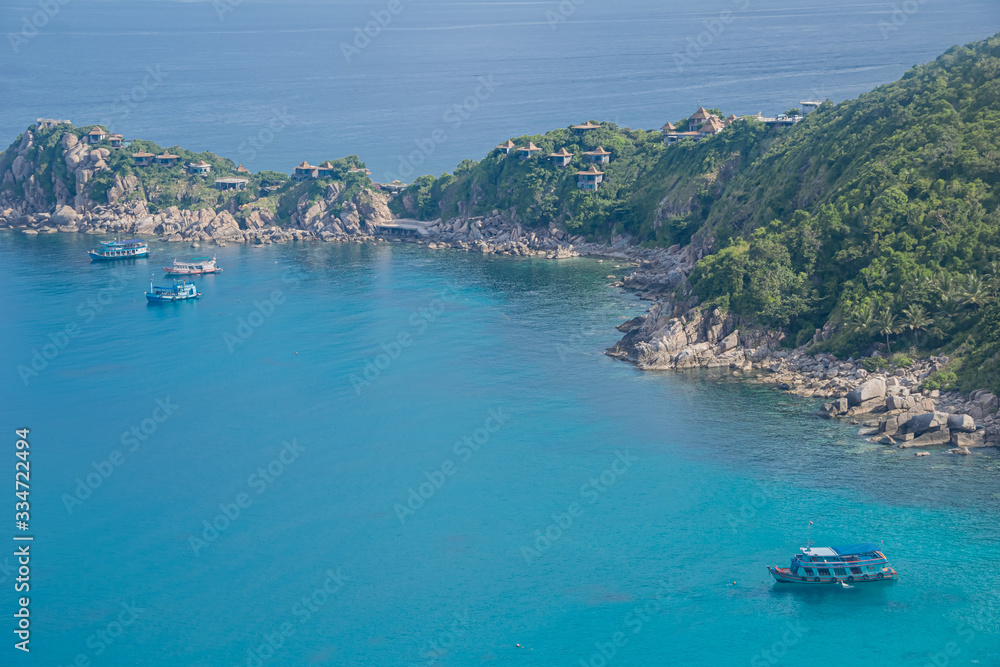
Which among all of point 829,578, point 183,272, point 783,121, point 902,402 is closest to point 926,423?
point 902,402

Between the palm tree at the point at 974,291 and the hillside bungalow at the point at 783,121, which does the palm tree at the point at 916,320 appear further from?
the hillside bungalow at the point at 783,121

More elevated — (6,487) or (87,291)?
(87,291)

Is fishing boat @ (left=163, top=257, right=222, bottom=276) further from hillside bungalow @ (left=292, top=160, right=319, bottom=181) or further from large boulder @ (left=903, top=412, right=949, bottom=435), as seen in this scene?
large boulder @ (left=903, top=412, right=949, bottom=435)

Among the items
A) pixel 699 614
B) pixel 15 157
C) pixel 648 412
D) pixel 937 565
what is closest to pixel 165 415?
pixel 648 412

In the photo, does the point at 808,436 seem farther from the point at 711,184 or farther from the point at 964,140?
the point at 711,184

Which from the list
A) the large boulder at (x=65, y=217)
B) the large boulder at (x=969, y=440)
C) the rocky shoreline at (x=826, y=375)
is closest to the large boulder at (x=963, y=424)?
the rocky shoreline at (x=826, y=375)

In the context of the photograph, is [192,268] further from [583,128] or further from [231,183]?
[583,128]

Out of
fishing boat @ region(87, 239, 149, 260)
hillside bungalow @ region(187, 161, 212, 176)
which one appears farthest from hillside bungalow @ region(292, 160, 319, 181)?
fishing boat @ region(87, 239, 149, 260)
